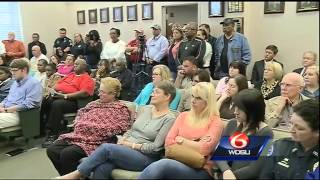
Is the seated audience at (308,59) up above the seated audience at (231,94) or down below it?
above

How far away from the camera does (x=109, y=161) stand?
2.35 meters

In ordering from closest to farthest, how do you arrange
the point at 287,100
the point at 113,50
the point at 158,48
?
the point at 287,100
the point at 158,48
the point at 113,50

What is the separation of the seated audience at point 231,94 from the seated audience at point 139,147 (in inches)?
19.9

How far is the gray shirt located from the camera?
93.6 inches

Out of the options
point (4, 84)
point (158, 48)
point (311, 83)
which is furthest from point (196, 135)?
point (158, 48)

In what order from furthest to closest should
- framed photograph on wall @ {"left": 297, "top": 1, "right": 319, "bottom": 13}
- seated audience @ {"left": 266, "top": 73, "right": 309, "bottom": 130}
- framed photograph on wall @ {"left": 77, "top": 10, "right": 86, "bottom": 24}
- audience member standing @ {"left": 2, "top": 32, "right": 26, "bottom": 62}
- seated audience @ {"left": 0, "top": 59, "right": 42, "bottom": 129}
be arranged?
framed photograph on wall @ {"left": 77, "top": 10, "right": 86, "bottom": 24} → audience member standing @ {"left": 2, "top": 32, "right": 26, "bottom": 62} → seated audience @ {"left": 0, "top": 59, "right": 42, "bottom": 129} → seated audience @ {"left": 266, "top": 73, "right": 309, "bottom": 130} → framed photograph on wall @ {"left": 297, "top": 1, "right": 319, "bottom": 13}

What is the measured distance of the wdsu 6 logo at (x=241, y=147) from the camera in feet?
6.05

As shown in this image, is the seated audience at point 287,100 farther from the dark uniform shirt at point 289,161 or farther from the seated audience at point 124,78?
the seated audience at point 124,78

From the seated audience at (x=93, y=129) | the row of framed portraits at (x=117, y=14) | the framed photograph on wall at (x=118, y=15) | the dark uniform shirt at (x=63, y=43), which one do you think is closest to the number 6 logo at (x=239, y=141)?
the seated audience at (x=93, y=129)

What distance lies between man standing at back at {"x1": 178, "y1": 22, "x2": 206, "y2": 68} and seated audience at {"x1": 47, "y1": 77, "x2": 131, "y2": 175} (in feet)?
6.46

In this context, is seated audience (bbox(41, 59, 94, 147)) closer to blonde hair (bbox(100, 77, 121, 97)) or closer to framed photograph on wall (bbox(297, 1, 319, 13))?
blonde hair (bbox(100, 77, 121, 97))

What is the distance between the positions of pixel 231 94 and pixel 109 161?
3.67 feet

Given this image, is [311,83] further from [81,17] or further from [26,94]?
[81,17]

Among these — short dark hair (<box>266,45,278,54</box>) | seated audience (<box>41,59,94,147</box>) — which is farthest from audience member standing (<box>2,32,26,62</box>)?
short dark hair (<box>266,45,278,54</box>)
